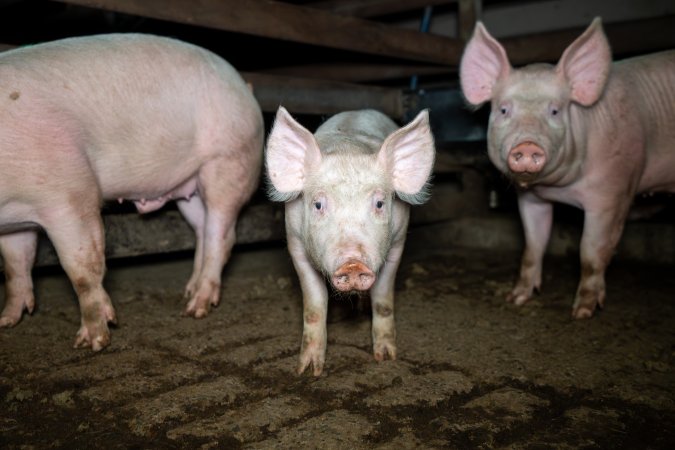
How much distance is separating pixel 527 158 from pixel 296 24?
2084 mm

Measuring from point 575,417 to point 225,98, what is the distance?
2752 mm

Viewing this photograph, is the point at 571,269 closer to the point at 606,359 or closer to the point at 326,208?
the point at 606,359

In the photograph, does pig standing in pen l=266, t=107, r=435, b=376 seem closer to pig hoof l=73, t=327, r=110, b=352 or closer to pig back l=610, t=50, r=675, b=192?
pig hoof l=73, t=327, r=110, b=352

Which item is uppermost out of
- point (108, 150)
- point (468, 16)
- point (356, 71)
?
point (468, 16)

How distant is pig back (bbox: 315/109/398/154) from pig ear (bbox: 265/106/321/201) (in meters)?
0.11

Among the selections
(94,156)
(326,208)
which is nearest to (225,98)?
(94,156)

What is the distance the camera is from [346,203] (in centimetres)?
281

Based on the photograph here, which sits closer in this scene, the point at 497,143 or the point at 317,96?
the point at 497,143

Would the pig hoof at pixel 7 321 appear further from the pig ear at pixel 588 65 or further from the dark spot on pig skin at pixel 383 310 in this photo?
the pig ear at pixel 588 65

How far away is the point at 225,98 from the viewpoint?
14.1ft

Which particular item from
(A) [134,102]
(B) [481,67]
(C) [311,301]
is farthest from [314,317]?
(B) [481,67]

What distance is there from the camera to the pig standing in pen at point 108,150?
11.1 ft

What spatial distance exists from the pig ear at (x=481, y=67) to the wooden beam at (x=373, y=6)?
8.08 feet

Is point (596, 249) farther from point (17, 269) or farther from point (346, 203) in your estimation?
point (17, 269)
